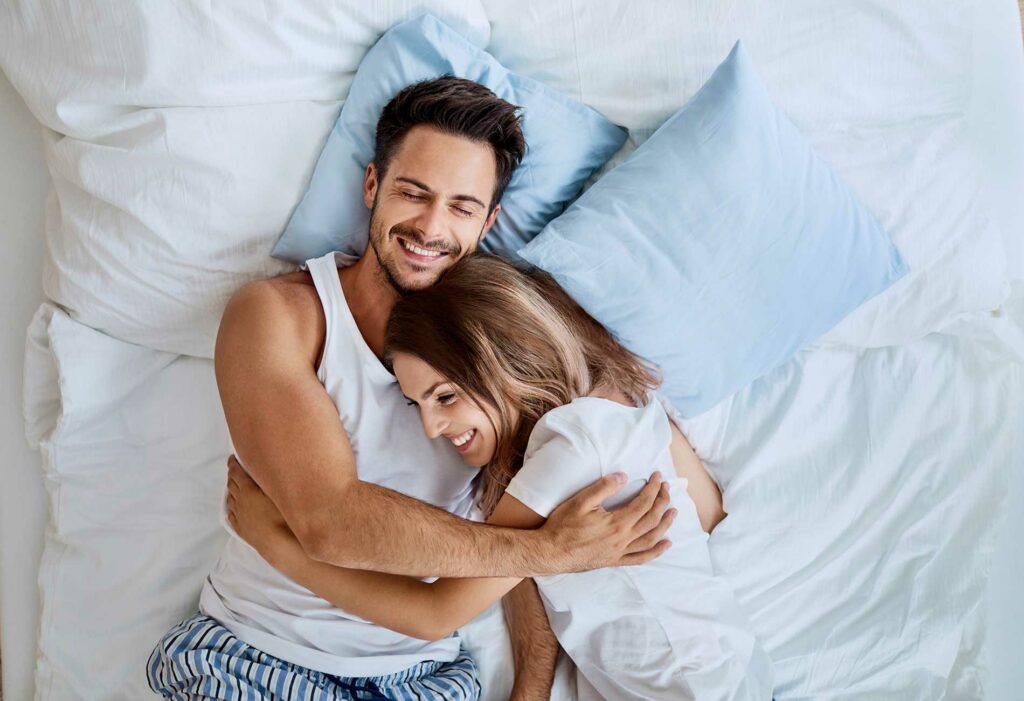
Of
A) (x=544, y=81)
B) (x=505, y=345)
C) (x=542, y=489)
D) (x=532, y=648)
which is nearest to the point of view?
(x=542, y=489)

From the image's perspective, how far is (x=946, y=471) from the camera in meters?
1.73

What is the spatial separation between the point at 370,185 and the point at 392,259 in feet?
0.54

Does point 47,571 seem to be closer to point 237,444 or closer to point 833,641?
point 237,444

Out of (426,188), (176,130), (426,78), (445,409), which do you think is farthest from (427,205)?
(176,130)

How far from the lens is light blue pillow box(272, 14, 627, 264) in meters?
1.67

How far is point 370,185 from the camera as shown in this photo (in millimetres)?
1692

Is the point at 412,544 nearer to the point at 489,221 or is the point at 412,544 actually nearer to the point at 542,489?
the point at 542,489

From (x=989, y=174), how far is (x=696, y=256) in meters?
0.69

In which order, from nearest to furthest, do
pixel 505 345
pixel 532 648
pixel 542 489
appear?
1. pixel 542 489
2. pixel 505 345
3. pixel 532 648

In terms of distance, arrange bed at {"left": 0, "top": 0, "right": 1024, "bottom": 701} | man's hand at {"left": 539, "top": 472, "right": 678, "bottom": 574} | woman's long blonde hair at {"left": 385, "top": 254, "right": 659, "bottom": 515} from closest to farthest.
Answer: man's hand at {"left": 539, "top": 472, "right": 678, "bottom": 574} → woman's long blonde hair at {"left": 385, "top": 254, "right": 659, "bottom": 515} → bed at {"left": 0, "top": 0, "right": 1024, "bottom": 701}

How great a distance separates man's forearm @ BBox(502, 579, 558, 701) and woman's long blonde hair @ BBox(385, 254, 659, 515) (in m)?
0.22

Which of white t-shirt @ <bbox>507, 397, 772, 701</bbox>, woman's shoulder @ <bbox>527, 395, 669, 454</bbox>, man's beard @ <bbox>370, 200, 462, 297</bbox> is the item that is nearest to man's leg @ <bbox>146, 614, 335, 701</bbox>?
white t-shirt @ <bbox>507, 397, 772, 701</bbox>

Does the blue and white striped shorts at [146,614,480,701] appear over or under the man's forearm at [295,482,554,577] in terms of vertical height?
under

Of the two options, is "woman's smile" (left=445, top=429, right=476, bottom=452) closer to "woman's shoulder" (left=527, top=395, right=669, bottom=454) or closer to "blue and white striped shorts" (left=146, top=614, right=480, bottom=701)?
"woman's shoulder" (left=527, top=395, right=669, bottom=454)
